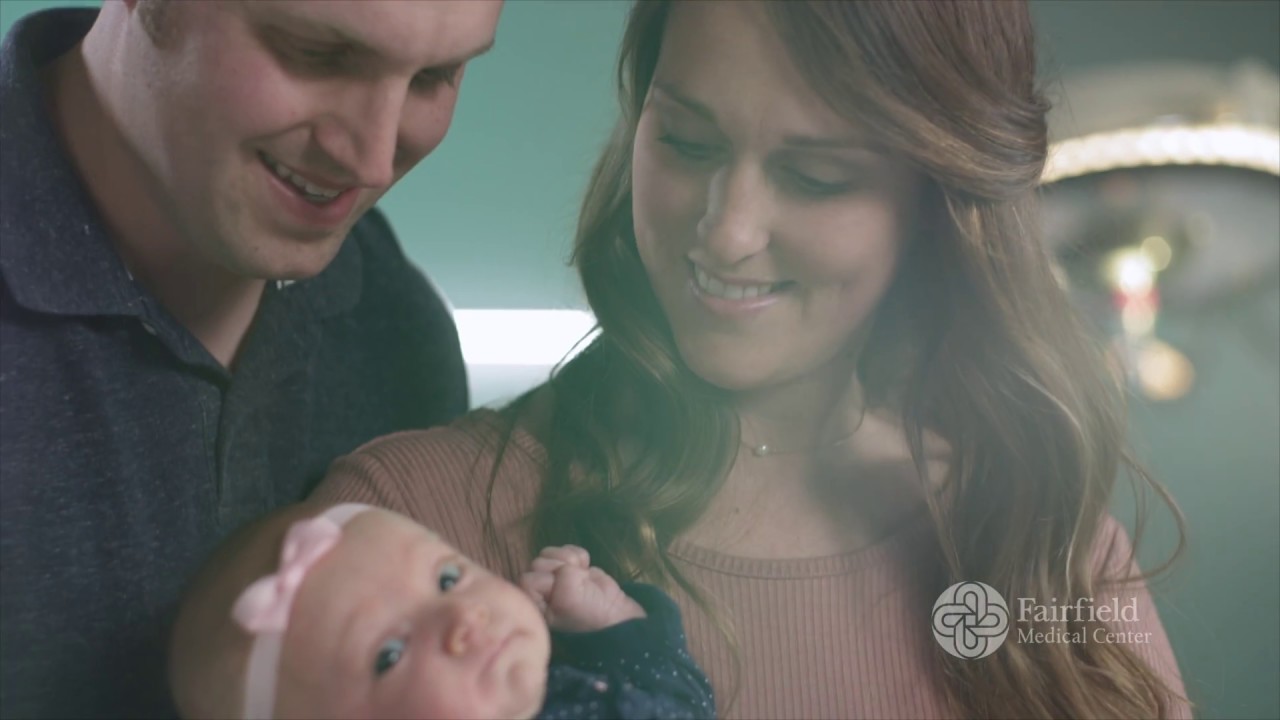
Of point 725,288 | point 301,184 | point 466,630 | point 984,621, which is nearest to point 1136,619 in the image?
point 984,621

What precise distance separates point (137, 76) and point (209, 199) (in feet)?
0.28

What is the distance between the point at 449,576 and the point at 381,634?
0.13ft

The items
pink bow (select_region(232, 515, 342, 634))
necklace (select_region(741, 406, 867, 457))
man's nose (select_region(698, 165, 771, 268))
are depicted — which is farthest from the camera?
necklace (select_region(741, 406, 867, 457))

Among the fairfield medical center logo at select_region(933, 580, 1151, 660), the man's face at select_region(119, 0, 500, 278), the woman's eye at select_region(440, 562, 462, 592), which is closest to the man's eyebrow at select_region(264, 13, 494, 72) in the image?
the man's face at select_region(119, 0, 500, 278)

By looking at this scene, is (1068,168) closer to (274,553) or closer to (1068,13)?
(1068,13)

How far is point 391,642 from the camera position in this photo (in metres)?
0.48

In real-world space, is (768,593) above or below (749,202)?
below

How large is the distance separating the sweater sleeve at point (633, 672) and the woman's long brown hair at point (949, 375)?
4 centimetres

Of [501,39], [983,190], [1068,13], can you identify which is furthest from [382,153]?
[1068,13]

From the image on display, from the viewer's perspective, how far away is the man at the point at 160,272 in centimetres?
58

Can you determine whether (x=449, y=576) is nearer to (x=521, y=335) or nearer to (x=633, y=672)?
(x=633, y=672)

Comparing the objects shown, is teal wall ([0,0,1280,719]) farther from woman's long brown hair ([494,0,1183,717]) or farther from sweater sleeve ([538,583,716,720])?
sweater sleeve ([538,583,716,720])

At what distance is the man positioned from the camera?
1.90ft

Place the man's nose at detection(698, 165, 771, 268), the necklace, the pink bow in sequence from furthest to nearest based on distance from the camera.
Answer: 1. the necklace
2. the man's nose at detection(698, 165, 771, 268)
3. the pink bow
